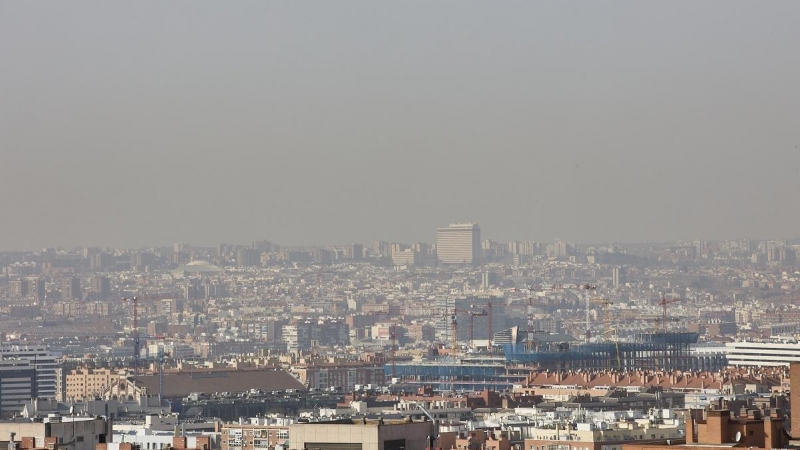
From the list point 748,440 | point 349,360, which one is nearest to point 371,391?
point 349,360

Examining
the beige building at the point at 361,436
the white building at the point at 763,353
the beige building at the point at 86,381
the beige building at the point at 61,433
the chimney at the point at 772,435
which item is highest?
the chimney at the point at 772,435

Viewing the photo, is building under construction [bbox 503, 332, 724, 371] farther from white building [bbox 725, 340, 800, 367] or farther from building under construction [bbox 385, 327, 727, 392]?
white building [bbox 725, 340, 800, 367]

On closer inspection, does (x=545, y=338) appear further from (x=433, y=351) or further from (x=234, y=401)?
(x=234, y=401)

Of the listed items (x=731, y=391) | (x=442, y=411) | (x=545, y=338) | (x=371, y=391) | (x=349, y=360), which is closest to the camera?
(x=442, y=411)

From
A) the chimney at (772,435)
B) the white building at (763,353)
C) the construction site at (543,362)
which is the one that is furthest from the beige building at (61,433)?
the white building at (763,353)

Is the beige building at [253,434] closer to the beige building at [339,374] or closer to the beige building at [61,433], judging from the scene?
the beige building at [61,433]

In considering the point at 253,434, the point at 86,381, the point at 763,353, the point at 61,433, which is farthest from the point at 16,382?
the point at 61,433
